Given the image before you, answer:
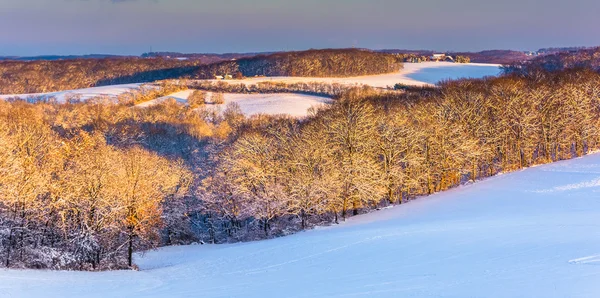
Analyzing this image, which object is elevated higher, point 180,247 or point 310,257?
point 310,257

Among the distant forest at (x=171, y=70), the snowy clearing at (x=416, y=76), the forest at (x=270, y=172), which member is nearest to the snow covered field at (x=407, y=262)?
the forest at (x=270, y=172)

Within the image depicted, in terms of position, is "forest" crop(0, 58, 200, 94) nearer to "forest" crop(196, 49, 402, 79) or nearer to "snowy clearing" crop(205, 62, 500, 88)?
"forest" crop(196, 49, 402, 79)

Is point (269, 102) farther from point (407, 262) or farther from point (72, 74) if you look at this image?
point (72, 74)

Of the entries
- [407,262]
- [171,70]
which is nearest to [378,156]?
[407,262]

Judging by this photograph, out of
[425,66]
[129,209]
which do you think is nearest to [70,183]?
[129,209]

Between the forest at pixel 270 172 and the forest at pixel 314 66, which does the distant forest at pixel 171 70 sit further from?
the forest at pixel 270 172

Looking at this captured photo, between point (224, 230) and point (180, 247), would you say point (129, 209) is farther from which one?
point (224, 230)
